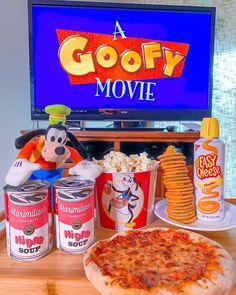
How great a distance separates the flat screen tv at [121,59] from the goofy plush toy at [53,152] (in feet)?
3.80

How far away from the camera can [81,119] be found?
1923 millimetres

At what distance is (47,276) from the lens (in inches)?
21.2

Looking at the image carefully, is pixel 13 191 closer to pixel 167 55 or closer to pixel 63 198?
pixel 63 198

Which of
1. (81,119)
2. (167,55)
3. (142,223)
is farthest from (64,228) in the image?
(167,55)

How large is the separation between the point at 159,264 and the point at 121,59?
147 centimetres

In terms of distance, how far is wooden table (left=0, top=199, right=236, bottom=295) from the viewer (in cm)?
52

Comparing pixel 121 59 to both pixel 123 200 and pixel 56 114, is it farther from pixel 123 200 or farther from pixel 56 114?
pixel 123 200

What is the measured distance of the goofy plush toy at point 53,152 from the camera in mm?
679

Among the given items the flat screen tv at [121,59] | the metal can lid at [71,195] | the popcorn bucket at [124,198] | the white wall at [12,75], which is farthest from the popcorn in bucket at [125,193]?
the white wall at [12,75]

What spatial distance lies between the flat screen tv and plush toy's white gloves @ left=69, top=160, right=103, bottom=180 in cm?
125

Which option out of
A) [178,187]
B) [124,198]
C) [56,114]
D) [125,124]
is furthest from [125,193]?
→ [125,124]

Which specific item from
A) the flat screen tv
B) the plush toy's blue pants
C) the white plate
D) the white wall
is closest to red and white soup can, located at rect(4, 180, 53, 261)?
the plush toy's blue pants

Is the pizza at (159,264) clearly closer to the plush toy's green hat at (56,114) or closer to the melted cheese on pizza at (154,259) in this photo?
the melted cheese on pizza at (154,259)

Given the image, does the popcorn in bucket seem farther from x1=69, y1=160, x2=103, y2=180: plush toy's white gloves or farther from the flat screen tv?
the flat screen tv
